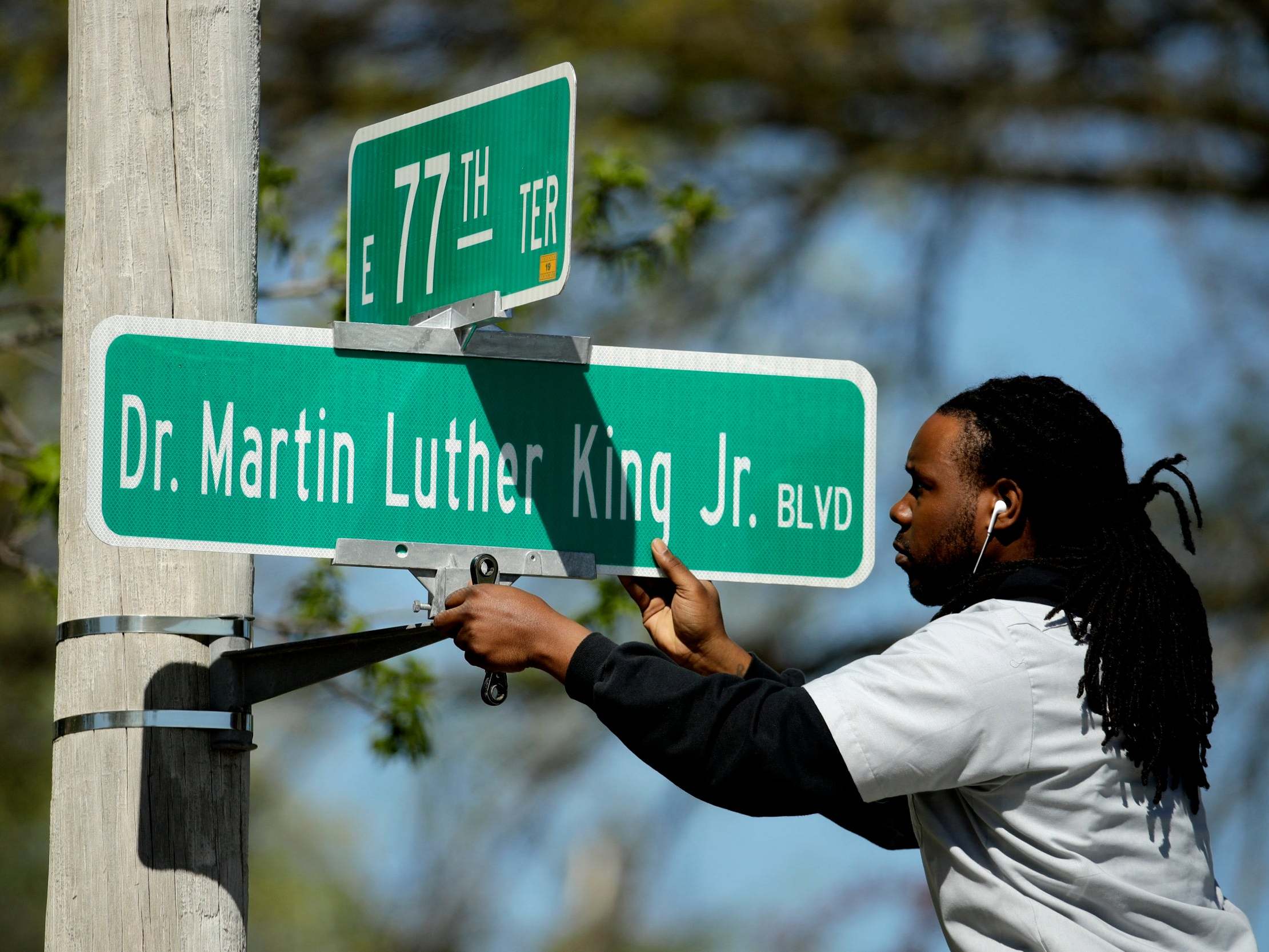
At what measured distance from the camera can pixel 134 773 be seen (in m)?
2.44

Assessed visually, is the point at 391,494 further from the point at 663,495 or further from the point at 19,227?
the point at 19,227

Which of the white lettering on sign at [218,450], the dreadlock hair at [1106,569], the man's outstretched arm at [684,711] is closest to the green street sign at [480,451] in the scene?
the white lettering on sign at [218,450]

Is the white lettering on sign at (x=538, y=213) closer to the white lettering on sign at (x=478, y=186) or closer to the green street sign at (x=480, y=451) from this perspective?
the white lettering on sign at (x=478, y=186)

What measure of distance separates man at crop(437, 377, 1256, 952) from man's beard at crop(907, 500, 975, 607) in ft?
0.27

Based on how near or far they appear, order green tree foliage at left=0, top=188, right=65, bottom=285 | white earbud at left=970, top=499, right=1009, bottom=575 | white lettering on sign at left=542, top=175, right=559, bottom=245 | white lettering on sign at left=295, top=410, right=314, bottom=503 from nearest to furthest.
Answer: white lettering on sign at left=542, top=175, right=559, bottom=245, white lettering on sign at left=295, top=410, right=314, bottom=503, white earbud at left=970, top=499, right=1009, bottom=575, green tree foliage at left=0, top=188, right=65, bottom=285

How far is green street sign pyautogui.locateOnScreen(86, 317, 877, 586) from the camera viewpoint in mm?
A: 2330

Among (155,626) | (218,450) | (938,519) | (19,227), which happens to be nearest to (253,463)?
(218,450)

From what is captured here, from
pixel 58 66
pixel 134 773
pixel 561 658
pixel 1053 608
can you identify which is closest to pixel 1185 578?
pixel 1053 608

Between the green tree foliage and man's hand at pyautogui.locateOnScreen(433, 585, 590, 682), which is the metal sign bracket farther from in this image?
the green tree foliage

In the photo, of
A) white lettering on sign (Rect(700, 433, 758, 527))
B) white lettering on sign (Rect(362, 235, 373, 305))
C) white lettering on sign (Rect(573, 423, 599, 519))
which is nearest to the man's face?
white lettering on sign (Rect(700, 433, 758, 527))

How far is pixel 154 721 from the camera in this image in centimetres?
245

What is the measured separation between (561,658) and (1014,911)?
659mm

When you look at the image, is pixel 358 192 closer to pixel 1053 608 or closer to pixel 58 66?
pixel 1053 608

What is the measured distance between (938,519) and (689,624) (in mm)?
400
